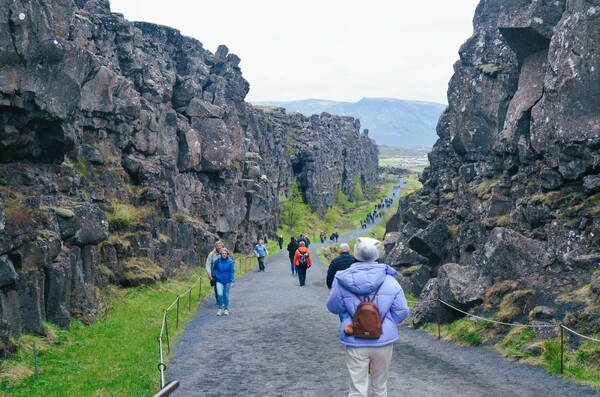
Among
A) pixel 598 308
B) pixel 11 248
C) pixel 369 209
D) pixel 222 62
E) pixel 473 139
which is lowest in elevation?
pixel 369 209

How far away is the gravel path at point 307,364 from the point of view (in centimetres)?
1218

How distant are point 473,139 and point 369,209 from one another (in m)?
111

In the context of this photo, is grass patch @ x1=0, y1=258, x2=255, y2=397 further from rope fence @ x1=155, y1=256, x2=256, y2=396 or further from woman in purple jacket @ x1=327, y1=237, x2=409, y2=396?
woman in purple jacket @ x1=327, y1=237, x2=409, y2=396

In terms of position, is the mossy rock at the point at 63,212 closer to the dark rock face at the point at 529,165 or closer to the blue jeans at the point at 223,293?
the blue jeans at the point at 223,293

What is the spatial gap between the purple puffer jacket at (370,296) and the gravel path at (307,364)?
397 centimetres

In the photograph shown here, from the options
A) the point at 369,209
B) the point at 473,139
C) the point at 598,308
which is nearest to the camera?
the point at 598,308

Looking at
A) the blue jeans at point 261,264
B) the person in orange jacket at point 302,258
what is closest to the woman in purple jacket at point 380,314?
the person in orange jacket at point 302,258

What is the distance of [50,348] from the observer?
1495cm

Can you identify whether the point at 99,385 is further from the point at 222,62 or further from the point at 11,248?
the point at 222,62

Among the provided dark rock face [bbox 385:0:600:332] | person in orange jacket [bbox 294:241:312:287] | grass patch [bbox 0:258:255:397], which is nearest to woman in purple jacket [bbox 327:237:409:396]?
grass patch [bbox 0:258:255:397]

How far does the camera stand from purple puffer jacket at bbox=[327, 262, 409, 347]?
8.40m

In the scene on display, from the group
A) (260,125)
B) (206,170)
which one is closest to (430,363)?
(206,170)

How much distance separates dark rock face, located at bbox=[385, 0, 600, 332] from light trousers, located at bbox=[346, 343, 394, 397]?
33.4ft

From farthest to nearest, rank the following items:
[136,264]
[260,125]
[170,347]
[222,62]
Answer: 1. [260,125]
2. [222,62]
3. [136,264]
4. [170,347]
